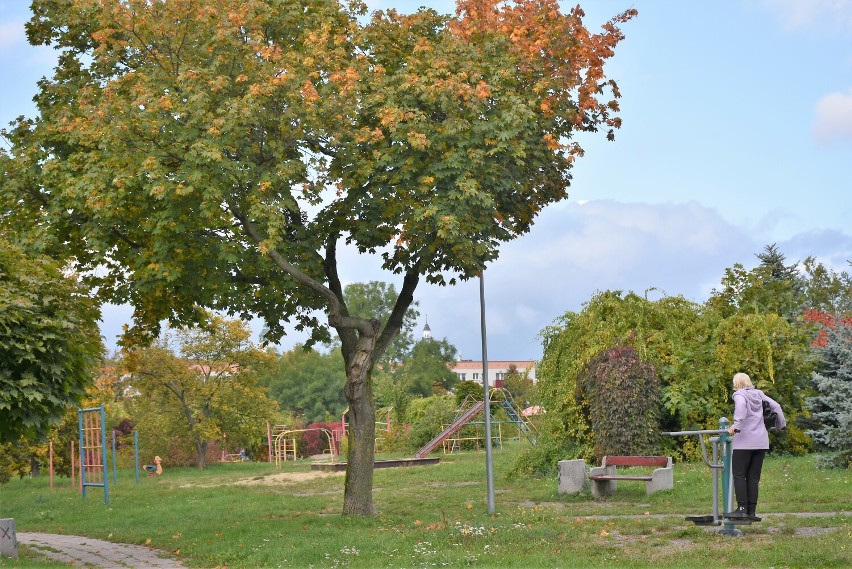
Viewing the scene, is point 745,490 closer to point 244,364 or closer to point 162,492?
point 162,492

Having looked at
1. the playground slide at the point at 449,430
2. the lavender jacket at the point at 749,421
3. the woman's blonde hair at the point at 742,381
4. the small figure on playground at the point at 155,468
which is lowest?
the small figure on playground at the point at 155,468

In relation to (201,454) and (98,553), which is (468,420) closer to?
(201,454)

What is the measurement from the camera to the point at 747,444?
1207 cm

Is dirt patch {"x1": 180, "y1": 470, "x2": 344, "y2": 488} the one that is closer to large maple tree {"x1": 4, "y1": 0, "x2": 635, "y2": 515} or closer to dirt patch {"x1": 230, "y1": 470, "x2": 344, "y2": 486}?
dirt patch {"x1": 230, "y1": 470, "x2": 344, "y2": 486}

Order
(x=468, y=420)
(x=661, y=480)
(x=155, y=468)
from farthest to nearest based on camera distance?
1. (x=468, y=420)
2. (x=155, y=468)
3. (x=661, y=480)

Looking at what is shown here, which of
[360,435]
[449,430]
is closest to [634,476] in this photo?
[360,435]

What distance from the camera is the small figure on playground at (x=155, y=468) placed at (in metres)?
36.5

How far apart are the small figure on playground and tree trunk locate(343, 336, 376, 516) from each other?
2116 cm

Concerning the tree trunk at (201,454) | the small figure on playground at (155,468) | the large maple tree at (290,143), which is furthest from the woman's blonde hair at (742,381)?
the tree trunk at (201,454)

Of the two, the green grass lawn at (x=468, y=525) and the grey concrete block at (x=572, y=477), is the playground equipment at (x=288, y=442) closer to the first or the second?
the green grass lawn at (x=468, y=525)

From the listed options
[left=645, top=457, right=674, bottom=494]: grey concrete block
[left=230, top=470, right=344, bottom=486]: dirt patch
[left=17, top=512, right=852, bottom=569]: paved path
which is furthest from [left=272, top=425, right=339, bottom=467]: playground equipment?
[left=645, top=457, right=674, bottom=494]: grey concrete block

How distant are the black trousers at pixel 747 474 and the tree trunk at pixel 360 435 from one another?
642 cm

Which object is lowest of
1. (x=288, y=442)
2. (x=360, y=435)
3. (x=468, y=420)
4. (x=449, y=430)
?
(x=288, y=442)

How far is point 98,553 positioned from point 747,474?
29.7 ft
